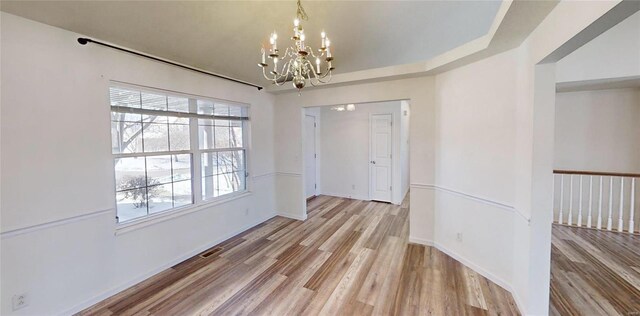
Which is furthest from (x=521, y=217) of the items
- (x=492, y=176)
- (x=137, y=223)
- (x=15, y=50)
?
(x=15, y=50)

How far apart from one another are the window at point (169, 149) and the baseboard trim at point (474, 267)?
3.01 m

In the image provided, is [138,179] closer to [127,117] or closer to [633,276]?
[127,117]

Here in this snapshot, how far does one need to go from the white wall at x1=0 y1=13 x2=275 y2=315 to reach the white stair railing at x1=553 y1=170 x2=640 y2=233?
6.09m

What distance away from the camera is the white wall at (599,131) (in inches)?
145

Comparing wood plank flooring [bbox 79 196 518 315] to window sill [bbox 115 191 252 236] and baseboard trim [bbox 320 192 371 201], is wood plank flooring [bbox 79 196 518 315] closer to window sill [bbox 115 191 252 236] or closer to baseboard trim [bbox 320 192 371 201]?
window sill [bbox 115 191 252 236]

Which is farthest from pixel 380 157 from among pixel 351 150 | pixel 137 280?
pixel 137 280

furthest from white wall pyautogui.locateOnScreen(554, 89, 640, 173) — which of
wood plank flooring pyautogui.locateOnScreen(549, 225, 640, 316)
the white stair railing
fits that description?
wood plank flooring pyautogui.locateOnScreen(549, 225, 640, 316)

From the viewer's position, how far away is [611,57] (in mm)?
3039

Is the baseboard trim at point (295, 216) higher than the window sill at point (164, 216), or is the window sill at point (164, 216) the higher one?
the window sill at point (164, 216)

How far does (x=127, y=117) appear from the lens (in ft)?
8.45

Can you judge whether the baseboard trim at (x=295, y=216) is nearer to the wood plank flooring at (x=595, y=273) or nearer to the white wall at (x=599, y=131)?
the wood plank flooring at (x=595, y=273)

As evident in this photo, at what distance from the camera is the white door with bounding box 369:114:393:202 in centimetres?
559

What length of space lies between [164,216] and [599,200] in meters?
6.28

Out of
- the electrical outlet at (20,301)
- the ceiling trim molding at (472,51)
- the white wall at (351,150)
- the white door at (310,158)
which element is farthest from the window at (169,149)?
the white wall at (351,150)
